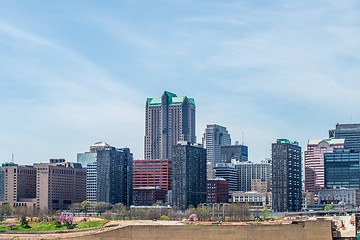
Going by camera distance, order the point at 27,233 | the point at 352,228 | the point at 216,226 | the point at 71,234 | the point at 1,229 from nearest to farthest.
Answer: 1. the point at 352,228
2. the point at 216,226
3. the point at 71,234
4. the point at 27,233
5. the point at 1,229

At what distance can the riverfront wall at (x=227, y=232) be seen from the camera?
127 metres

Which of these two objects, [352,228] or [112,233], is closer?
[352,228]

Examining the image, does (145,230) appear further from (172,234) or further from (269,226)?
(269,226)

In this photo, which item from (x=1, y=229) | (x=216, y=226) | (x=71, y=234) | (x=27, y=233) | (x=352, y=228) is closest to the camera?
(x=352, y=228)

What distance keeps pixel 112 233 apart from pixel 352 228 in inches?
1995

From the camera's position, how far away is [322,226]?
412 feet

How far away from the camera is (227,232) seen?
133000 mm

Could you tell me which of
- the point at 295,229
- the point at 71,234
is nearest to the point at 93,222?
the point at 71,234

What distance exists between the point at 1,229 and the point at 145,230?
2701 inches

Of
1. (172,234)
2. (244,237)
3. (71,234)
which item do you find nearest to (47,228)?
(71,234)

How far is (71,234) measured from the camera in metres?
160

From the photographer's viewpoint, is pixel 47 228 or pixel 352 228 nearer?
pixel 352 228

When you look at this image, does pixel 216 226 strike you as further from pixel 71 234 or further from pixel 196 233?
pixel 71 234

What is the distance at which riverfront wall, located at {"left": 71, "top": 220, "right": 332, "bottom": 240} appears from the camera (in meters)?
127
